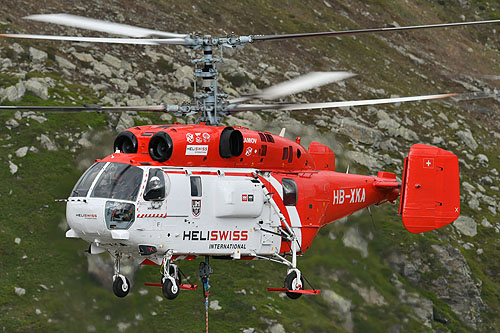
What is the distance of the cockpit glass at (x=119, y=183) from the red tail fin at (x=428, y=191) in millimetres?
10139

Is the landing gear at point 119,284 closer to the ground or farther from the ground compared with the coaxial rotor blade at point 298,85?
closer to the ground

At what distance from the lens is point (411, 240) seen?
4669cm

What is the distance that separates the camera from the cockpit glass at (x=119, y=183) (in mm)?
23938

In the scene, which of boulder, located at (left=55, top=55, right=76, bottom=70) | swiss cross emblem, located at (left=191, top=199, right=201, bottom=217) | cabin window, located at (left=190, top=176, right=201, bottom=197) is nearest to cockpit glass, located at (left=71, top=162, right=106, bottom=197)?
cabin window, located at (left=190, top=176, right=201, bottom=197)

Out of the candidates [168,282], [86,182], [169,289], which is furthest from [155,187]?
[169,289]

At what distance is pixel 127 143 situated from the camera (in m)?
26.1

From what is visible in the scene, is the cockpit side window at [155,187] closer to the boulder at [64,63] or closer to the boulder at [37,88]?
the boulder at [37,88]

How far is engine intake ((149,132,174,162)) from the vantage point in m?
25.3

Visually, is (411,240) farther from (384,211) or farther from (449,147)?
(449,147)

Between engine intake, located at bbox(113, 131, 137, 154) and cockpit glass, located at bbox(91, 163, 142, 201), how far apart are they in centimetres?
142

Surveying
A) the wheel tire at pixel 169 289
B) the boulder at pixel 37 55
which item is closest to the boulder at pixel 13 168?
the boulder at pixel 37 55

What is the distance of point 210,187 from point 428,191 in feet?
27.4

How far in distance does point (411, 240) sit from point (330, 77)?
22.4 m

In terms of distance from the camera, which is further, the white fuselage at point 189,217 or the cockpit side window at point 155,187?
the cockpit side window at point 155,187
